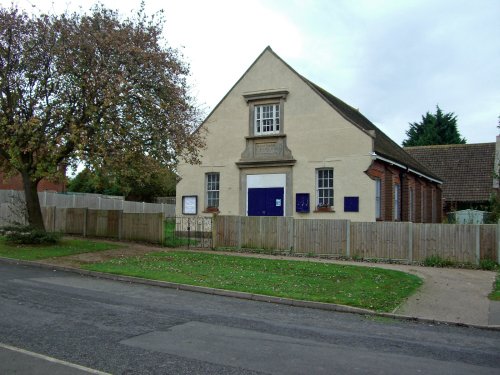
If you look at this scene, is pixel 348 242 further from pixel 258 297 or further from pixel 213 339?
pixel 213 339

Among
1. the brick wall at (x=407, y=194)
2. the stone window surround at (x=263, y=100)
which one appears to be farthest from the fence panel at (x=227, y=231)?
the brick wall at (x=407, y=194)

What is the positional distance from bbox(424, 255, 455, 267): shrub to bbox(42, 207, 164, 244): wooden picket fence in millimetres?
10911

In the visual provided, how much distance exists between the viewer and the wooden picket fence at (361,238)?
1614cm

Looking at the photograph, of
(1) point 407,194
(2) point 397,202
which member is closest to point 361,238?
(2) point 397,202

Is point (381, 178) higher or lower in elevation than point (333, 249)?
higher

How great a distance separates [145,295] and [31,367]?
5.34 metres

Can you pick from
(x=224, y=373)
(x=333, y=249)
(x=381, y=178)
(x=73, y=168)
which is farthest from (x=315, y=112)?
(x=224, y=373)

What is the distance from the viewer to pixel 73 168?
17.9 meters

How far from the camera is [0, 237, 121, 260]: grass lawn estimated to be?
16.6 m

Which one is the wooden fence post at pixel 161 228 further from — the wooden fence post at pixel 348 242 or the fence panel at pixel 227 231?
the wooden fence post at pixel 348 242

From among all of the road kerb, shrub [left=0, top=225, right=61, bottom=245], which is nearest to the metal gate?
shrub [left=0, top=225, right=61, bottom=245]

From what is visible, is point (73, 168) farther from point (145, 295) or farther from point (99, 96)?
point (145, 295)

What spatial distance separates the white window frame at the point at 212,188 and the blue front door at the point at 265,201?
1.99m

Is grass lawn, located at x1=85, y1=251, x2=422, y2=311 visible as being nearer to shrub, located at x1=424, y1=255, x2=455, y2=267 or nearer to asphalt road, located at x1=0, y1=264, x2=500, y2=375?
asphalt road, located at x1=0, y1=264, x2=500, y2=375
